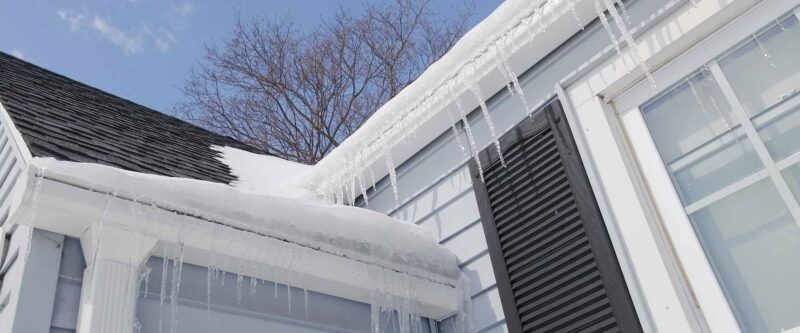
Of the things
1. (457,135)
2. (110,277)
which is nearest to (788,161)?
(457,135)

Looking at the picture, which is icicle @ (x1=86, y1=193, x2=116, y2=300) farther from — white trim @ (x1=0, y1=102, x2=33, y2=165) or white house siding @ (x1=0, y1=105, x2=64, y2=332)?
white trim @ (x1=0, y1=102, x2=33, y2=165)

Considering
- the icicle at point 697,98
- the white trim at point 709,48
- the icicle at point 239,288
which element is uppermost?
the white trim at point 709,48

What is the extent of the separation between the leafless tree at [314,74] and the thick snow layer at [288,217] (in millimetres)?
6718

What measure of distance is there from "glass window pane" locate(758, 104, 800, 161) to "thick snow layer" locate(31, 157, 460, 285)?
142 centimetres

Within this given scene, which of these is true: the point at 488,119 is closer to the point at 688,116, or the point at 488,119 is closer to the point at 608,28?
the point at 608,28

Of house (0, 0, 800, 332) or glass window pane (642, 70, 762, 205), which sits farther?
glass window pane (642, 70, 762, 205)

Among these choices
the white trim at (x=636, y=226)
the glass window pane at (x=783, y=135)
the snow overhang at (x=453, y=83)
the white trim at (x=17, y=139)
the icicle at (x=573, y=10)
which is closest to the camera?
the glass window pane at (x=783, y=135)

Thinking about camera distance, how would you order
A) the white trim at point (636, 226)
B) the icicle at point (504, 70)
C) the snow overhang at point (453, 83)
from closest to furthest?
the white trim at point (636, 226) < the snow overhang at point (453, 83) < the icicle at point (504, 70)

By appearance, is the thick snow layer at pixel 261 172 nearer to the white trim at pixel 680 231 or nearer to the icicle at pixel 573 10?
the icicle at pixel 573 10

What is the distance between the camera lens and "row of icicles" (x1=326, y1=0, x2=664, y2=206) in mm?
2483

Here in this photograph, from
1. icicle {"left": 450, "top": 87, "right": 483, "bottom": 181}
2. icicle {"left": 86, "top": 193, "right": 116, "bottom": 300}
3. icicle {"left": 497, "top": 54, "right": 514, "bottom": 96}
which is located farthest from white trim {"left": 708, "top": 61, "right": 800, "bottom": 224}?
icicle {"left": 86, "top": 193, "right": 116, "bottom": 300}

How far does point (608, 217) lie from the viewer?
7.49 ft

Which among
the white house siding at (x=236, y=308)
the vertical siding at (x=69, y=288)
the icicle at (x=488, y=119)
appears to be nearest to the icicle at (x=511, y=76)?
the icicle at (x=488, y=119)

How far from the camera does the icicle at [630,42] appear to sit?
232cm
